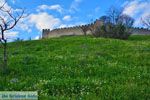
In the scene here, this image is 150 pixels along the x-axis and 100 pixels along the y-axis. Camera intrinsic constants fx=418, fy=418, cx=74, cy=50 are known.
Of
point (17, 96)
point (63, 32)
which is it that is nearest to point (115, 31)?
point (17, 96)

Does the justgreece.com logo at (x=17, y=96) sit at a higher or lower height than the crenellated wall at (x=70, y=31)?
higher

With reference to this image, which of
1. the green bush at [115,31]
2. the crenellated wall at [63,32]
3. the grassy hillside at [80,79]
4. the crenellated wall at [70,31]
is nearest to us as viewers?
the grassy hillside at [80,79]

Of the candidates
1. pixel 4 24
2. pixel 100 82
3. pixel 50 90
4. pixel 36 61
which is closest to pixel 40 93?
pixel 50 90

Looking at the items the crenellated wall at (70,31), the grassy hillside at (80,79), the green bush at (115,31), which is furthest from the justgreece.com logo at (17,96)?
the crenellated wall at (70,31)

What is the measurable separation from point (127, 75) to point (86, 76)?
2.03 metres

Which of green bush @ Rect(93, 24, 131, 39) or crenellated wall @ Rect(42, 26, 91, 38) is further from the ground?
green bush @ Rect(93, 24, 131, 39)

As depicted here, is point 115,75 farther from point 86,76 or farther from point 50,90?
point 50,90

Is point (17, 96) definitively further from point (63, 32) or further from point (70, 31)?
point (63, 32)

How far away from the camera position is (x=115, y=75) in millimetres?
21000

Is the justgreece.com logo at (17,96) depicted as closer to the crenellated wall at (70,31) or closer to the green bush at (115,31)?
the green bush at (115,31)

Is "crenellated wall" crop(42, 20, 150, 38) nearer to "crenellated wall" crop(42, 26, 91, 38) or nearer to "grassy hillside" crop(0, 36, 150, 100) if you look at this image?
"crenellated wall" crop(42, 26, 91, 38)

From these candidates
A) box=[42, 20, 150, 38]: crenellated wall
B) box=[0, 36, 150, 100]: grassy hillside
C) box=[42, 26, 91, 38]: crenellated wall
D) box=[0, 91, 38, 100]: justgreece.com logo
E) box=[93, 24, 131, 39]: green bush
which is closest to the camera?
box=[0, 91, 38, 100]: justgreece.com logo

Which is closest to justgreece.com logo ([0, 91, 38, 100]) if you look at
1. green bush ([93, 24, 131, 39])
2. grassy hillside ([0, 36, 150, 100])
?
grassy hillside ([0, 36, 150, 100])

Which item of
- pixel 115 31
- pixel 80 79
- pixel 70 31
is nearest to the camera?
pixel 80 79
